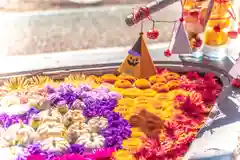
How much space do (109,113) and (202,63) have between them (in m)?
0.34

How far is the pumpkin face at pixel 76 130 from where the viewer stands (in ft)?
2.84

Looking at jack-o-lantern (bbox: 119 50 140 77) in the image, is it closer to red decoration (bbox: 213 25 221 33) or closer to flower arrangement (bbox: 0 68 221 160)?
flower arrangement (bbox: 0 68 221 160)

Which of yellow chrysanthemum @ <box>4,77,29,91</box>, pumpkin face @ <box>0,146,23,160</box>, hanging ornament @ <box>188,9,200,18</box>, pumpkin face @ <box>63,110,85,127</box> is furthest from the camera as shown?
hanging ornament @ <box>188,9,200,18</box>

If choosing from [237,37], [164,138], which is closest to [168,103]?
[164,138]

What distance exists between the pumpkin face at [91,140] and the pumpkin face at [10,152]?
0.11 meters

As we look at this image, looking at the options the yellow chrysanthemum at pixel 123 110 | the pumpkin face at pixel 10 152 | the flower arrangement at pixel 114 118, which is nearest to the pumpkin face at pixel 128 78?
the flower arrangement at pixel 114 118

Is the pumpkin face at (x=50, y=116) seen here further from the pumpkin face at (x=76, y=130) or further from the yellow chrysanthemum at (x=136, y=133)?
the yellow chrysanthemum at (x=136, y=133)

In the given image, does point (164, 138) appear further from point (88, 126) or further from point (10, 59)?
point (10, 59)

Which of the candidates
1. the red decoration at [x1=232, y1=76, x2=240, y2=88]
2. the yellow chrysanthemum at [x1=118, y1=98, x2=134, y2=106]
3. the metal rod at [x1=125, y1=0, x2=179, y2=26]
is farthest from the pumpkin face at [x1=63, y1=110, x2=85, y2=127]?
the red decoration at [x1=232, y1=76, x2=240, y2=88]

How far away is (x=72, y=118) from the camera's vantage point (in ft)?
3.01

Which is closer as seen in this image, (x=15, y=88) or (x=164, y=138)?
(x=164, y=138)

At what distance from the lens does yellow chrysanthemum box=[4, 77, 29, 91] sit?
1028 millimetres

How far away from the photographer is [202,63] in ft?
3.80

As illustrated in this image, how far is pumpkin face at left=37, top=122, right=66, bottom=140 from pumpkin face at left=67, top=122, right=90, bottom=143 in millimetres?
12
